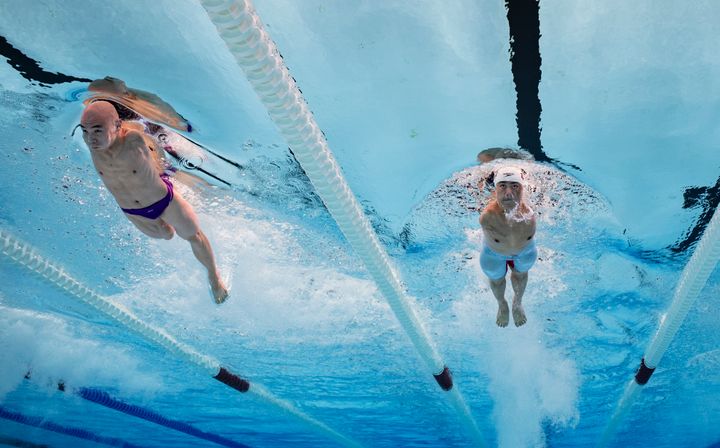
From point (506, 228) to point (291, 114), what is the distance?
10.3ft

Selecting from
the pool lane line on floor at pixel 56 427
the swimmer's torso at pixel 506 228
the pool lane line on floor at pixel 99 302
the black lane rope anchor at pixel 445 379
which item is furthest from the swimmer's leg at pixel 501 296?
the pool lane line on floor at pixel 56 427

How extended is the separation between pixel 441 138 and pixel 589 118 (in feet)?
4.06

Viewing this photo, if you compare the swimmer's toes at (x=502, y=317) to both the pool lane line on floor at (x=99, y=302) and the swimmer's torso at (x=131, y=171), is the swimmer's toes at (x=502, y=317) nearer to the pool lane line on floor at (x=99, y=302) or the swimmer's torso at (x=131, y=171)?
the pool lane line on floor at (x=99, y=302)

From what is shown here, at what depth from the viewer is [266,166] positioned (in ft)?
16.9

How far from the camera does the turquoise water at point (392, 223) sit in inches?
139

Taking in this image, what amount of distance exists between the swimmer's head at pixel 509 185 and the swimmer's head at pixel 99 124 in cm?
336

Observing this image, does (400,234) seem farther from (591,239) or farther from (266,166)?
(591,239)

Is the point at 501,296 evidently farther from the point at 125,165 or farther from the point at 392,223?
the point at 125,165

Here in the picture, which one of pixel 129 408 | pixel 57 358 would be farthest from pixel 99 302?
pixel 57 358

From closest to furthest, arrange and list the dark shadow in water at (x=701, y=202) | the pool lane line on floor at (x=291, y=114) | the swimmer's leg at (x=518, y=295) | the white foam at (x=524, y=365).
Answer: the pool lane line on floor at (x=291, y=114), the dark shadow in water at (x=701, y=202), the swimmer's leg at (x=518, y=295), the white foam at (x=524, y=365)

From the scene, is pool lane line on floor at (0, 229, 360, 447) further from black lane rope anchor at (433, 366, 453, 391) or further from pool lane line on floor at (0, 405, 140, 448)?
pool lane line on floor at (0, 405, 140, 448)

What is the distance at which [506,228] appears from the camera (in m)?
4.78

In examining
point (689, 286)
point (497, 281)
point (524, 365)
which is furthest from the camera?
point (524, 365)

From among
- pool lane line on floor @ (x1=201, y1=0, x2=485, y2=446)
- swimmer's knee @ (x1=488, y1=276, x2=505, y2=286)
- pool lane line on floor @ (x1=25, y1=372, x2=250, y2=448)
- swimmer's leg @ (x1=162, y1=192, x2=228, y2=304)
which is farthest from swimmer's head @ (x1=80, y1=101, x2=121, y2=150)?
pool lane line on floor @ (x1=25, y1=372, x2=250, y2=448)
